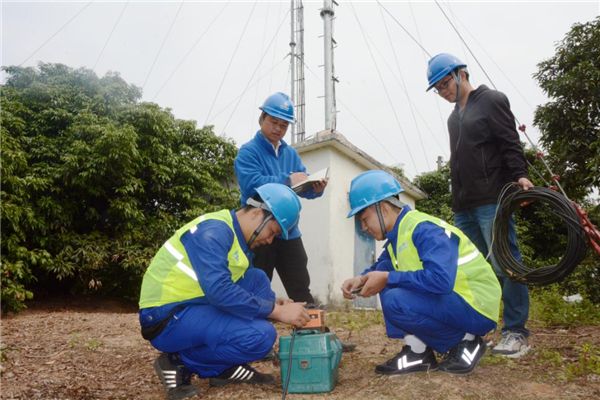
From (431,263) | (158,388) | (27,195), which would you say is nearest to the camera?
(431,263)

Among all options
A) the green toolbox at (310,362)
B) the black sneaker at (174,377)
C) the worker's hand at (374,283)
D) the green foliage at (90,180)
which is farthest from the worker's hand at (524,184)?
the green foliage at (90,180)

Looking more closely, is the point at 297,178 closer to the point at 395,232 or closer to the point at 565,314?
the point at 395,232

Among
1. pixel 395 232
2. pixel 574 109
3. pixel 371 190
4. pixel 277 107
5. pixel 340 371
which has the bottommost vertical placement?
pixel 340 371

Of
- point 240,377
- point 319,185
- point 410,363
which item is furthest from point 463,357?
point 319,185

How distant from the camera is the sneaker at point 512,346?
334 centimetres

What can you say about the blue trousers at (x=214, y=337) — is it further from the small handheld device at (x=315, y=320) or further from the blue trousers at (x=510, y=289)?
the blue trousers at (x=510, y=289)

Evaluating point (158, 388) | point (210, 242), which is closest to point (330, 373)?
point (210, 242)

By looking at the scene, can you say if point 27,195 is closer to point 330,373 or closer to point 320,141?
point 320,141

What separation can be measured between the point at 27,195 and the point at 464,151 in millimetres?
7736

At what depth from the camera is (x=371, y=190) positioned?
2.89m

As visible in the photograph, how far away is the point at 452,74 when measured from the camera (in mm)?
3625

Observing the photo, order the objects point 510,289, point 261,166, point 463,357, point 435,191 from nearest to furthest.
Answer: point 463,357, point 510,289, point 261,166, point 435,191

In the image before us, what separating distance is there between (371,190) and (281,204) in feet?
1.86

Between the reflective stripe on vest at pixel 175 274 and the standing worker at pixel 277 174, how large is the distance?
101 centimetres
